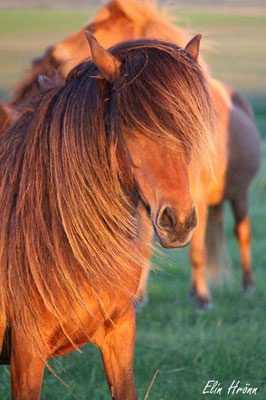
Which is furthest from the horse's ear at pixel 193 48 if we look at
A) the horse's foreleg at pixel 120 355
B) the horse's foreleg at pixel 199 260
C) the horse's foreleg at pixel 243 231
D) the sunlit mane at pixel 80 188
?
the horse's foreleg at pixel 243 231

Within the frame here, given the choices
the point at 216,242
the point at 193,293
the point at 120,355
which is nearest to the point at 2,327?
the point at 120,355

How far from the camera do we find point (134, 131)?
295cm

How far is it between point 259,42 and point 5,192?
4009 centimetres

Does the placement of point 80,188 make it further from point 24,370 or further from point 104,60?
point 24,370

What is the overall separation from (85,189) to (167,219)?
43 cm

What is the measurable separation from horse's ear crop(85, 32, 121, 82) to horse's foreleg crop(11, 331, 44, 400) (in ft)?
3.35

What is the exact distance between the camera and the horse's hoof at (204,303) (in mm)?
6914

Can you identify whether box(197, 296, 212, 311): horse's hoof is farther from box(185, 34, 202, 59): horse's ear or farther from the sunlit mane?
box(185, 34, 202, 59): horse's ear

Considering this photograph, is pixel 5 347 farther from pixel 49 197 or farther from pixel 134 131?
pixel 134 131

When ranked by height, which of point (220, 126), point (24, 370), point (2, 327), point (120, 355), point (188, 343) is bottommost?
point (188, 343)

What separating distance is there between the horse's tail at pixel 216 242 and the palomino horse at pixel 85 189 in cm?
451

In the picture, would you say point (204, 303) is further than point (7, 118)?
Yes

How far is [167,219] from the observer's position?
2814 millimetres

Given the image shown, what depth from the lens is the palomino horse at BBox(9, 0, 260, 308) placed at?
672 cm
